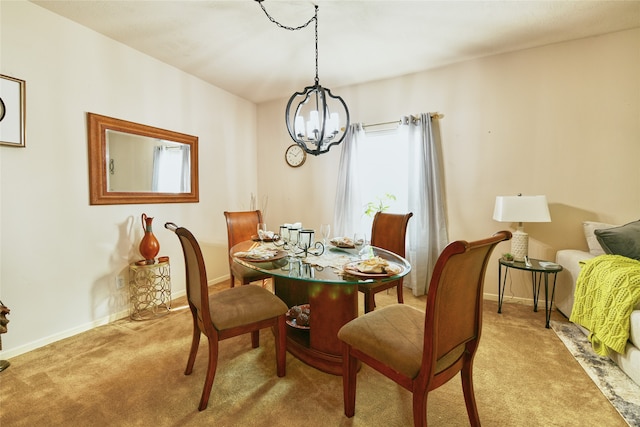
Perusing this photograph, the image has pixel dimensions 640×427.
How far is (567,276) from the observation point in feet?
8.35

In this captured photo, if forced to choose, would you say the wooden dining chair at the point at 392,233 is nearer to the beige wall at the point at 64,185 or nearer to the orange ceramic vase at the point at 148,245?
the orange ceramic vase at the point at 148,245

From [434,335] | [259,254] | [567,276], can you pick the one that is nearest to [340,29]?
[259,254]

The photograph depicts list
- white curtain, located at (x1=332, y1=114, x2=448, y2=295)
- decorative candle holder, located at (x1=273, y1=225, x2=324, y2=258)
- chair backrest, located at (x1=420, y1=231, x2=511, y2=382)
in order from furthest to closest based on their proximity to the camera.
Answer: white curtain, located at (x1=332, y1=114, x2=448, y2=295) → decorative candle holder, located at (x1=273, y1=225, x2=324, y2=258) → chair backrest, located at (x1=420, y1=231, x2=511, y2=382)

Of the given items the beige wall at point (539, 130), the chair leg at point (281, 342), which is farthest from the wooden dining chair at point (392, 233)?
the beige wall at point (539, 130)

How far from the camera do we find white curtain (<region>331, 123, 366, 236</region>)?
3605 mm

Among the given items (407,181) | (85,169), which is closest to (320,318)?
(407,181)

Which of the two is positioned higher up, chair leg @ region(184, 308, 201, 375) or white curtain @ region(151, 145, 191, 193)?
white curtain @ region(151, 145, 191, 193)

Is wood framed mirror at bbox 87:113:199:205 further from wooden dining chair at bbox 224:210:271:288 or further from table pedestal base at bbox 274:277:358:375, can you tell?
table pedestal base at bbox 274:277:358:375

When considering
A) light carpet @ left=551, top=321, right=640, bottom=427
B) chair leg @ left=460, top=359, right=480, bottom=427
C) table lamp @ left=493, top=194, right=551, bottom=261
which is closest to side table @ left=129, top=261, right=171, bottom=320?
chair leg @ left=460, top=359, right=480, bottom=427

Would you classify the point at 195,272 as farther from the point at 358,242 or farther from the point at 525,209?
the point at 525,209

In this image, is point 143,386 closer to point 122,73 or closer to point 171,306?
point 171,306

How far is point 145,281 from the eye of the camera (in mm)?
2814

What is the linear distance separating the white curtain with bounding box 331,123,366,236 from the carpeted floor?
1835 mm

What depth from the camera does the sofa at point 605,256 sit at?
65.2 inches
